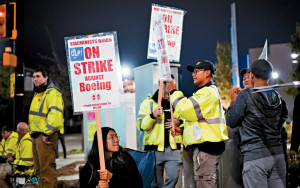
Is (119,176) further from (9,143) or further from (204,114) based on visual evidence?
(9,143)

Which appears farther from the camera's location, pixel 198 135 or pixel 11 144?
pixel 11 144

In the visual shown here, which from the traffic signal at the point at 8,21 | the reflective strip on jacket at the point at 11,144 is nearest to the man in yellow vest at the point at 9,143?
the reflective strip on jacket at the point at 11,144

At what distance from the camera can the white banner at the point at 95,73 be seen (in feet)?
12.6

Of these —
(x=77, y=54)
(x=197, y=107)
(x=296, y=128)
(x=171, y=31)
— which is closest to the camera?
(x=77, y=54)

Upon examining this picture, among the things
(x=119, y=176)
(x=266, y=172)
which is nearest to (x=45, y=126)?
(x=119, y=176)

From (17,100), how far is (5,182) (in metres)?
2.23

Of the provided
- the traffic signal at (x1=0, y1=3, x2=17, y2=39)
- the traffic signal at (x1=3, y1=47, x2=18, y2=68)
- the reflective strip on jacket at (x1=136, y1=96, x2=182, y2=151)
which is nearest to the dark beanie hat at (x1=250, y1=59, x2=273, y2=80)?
the reflective strip on jacket at (x1=136, y1=96, x2=182, y2=151)

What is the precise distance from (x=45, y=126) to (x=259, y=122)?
356cm

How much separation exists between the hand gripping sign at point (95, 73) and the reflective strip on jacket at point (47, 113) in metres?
1.93

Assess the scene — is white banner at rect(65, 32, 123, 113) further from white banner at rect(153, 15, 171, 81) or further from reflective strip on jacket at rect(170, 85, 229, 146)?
white banner at rect(153, 15, 171, 81)

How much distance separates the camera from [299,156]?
7.17 m

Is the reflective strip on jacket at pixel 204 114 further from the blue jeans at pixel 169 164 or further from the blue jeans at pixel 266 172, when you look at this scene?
the blue jeans at pixel 169 164

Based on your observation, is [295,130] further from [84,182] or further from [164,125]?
[84,182]

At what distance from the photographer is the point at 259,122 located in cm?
365
